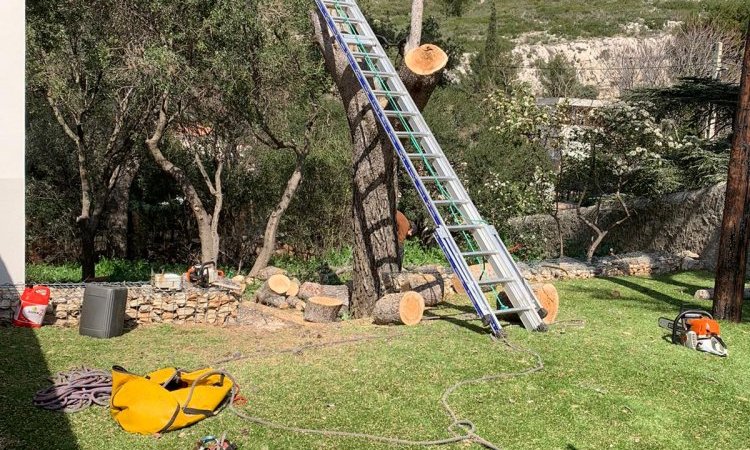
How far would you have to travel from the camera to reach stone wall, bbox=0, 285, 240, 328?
29.5 feet

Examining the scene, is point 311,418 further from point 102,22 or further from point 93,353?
point 102,22

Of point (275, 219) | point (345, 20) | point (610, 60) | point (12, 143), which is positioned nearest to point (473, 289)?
point (345, 20)

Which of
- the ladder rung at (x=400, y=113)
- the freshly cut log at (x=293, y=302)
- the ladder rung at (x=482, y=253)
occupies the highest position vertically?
the ladder rung at (x=400, y=113)

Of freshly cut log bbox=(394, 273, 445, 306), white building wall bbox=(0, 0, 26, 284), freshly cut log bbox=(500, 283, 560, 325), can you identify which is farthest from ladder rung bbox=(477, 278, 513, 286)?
white building wall bbox=(0, 0, 26, 284)

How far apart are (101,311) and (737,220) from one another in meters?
7.93

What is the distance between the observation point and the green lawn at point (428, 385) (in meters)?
5.48

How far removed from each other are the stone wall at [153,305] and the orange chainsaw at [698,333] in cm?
562

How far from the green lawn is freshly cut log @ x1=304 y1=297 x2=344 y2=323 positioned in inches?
17.4

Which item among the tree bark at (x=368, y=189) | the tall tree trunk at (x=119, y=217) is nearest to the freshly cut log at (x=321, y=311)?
the tree bark at (x=368, y=189)

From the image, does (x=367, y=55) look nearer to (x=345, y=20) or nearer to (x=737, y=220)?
(x=345, y=20)

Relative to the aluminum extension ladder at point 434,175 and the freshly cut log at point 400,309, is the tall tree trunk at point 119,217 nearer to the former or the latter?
the aluminum extension ladder at point 434,175

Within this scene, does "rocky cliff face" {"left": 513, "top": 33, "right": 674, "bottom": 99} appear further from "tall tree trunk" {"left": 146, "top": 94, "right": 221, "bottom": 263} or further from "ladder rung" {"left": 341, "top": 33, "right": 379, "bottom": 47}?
"ladder rung" {"left": 341, "top": 33, "right": 379, "bottom": 47}

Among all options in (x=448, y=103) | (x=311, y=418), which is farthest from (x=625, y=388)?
(x=448, y=103)

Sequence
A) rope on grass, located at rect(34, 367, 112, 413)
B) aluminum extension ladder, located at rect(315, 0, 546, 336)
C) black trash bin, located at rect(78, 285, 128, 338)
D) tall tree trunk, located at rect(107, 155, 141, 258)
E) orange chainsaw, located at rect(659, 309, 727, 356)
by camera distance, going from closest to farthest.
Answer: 1. rope on grass, located at rect(34, 367, 112, 413)
2. orange chainsaw, located at rect(659, 309, 727, 356)
3. aluminum extension ladder, located at rect(315, 0, 546, 336)
4. black trash bin, located at rect(78, 285, 128, 338)
5. tall tree trunk, located at rect(107, 155, 141, 258)
